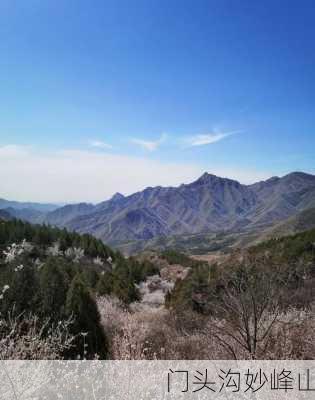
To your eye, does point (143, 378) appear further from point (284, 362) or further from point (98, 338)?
point (98, 338)

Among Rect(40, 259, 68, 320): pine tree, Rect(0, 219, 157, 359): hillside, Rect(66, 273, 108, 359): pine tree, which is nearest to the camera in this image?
Rect(0, 219, 157, 359): hillside

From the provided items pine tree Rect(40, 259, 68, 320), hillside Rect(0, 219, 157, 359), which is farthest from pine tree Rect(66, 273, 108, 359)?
pine tree Rect(40, 259, 68, 320)

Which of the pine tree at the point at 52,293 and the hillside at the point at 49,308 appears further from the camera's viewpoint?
the pine tree at the point at 52,293

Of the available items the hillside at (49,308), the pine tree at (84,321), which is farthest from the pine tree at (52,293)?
the pine tree at (84,321)

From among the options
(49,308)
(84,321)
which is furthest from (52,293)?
(84,321)

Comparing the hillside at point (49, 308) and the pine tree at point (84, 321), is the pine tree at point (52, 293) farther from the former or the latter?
the pine tree at point (84, 321)

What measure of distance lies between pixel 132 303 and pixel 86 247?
40.0m

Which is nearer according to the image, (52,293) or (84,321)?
(84,321)

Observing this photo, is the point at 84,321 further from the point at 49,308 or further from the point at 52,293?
the point at 52,293

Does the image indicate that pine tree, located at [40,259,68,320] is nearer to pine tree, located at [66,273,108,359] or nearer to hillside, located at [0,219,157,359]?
hillside, located at [0,219,157,359]

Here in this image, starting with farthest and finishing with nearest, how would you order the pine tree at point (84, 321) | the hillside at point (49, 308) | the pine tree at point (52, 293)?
the pine tree at point (52, 293), the pine tree at point (84, 321), the hillside at point (49, 308)

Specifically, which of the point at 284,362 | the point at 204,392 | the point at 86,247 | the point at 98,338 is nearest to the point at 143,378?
the point at 204,392

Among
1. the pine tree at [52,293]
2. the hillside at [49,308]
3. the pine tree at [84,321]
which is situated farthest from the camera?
the pine tree at [52,293]

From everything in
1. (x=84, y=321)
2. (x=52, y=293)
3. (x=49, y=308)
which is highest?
(x=52, y=293)
